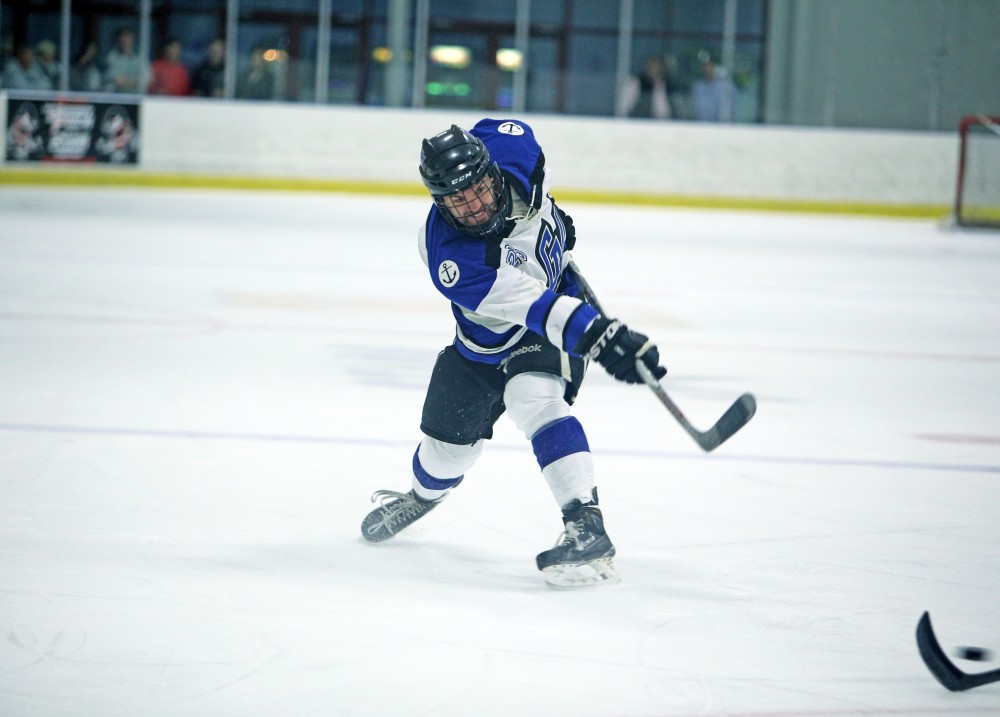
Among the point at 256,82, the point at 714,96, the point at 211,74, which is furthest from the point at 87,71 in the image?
the point at 714,96

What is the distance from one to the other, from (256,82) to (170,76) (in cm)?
84

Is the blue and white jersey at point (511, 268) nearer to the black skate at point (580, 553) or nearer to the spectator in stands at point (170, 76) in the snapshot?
the black skate at point (580, 553)

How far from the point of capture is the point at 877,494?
3.21 m

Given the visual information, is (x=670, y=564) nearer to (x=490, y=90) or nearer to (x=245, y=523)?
(x=245, y=523)

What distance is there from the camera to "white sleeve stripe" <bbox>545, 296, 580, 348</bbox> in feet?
7.48

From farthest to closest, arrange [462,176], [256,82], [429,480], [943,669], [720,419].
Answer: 1. [256,82]
2. [429,480]
3. [720,419]
4. [462,176]
5. [943,669]

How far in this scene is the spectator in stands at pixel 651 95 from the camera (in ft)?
43.5

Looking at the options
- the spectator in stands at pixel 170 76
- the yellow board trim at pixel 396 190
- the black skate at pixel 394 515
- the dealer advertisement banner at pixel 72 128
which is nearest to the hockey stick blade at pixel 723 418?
the black skate at pixel 394 515

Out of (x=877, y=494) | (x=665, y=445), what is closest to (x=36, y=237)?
(x=665, y=445)

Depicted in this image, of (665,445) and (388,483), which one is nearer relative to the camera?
(388,483)

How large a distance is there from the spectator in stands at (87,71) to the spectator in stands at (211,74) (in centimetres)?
93

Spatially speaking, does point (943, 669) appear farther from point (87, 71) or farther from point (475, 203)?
point (87, 71)

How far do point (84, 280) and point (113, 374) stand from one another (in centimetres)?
242

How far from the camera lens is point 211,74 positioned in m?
12.8
